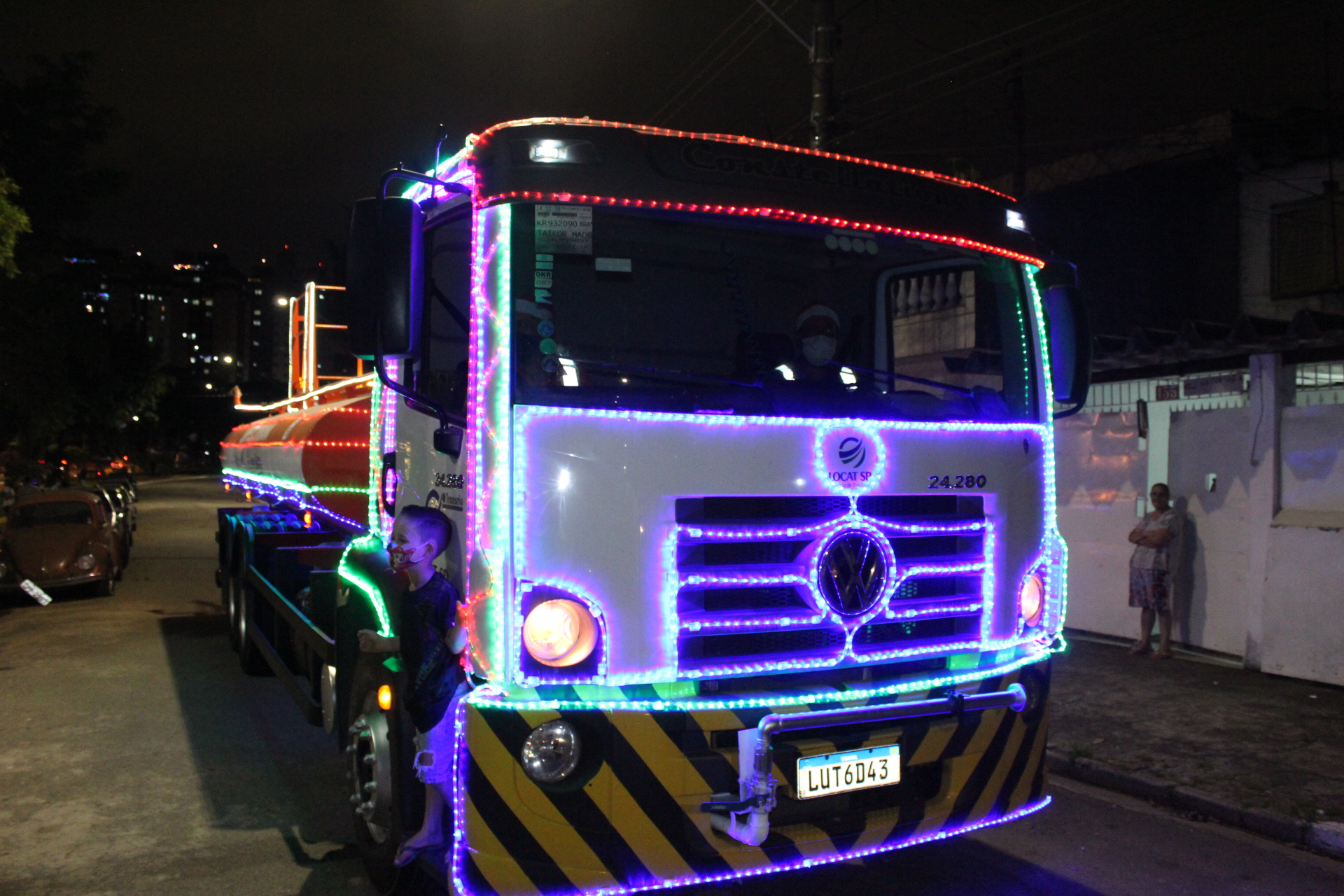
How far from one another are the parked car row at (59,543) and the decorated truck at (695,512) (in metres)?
10.5

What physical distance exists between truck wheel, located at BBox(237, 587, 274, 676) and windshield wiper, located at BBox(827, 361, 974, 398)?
5961 millimetres

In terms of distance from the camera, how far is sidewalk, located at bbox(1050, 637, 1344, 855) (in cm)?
536

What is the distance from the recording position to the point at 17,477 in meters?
26.2

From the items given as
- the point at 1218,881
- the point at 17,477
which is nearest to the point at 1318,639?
the point at 1218,881

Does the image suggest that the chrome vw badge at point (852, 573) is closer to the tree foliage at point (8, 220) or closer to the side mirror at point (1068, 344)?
the side mirror at point (1068, 344)

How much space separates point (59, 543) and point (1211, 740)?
42.5 feet

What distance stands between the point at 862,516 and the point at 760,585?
1.55ft

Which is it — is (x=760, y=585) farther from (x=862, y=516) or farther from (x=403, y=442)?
(x=403, y=442)

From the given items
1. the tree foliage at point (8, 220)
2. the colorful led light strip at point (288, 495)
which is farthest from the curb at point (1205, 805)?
the tree foliage at point (8, 220)

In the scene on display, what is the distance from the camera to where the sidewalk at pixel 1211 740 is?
5.36 meters

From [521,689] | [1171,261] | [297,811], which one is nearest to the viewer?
[521,689]

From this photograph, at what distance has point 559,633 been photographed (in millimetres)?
3248

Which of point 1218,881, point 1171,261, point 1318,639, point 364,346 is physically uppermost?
point 1171,261

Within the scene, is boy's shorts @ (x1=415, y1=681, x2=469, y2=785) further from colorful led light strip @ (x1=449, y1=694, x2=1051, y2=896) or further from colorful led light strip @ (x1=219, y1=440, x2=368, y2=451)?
colorful led light strip @ (x1=219, y1=440, x2=368, y2=451)
